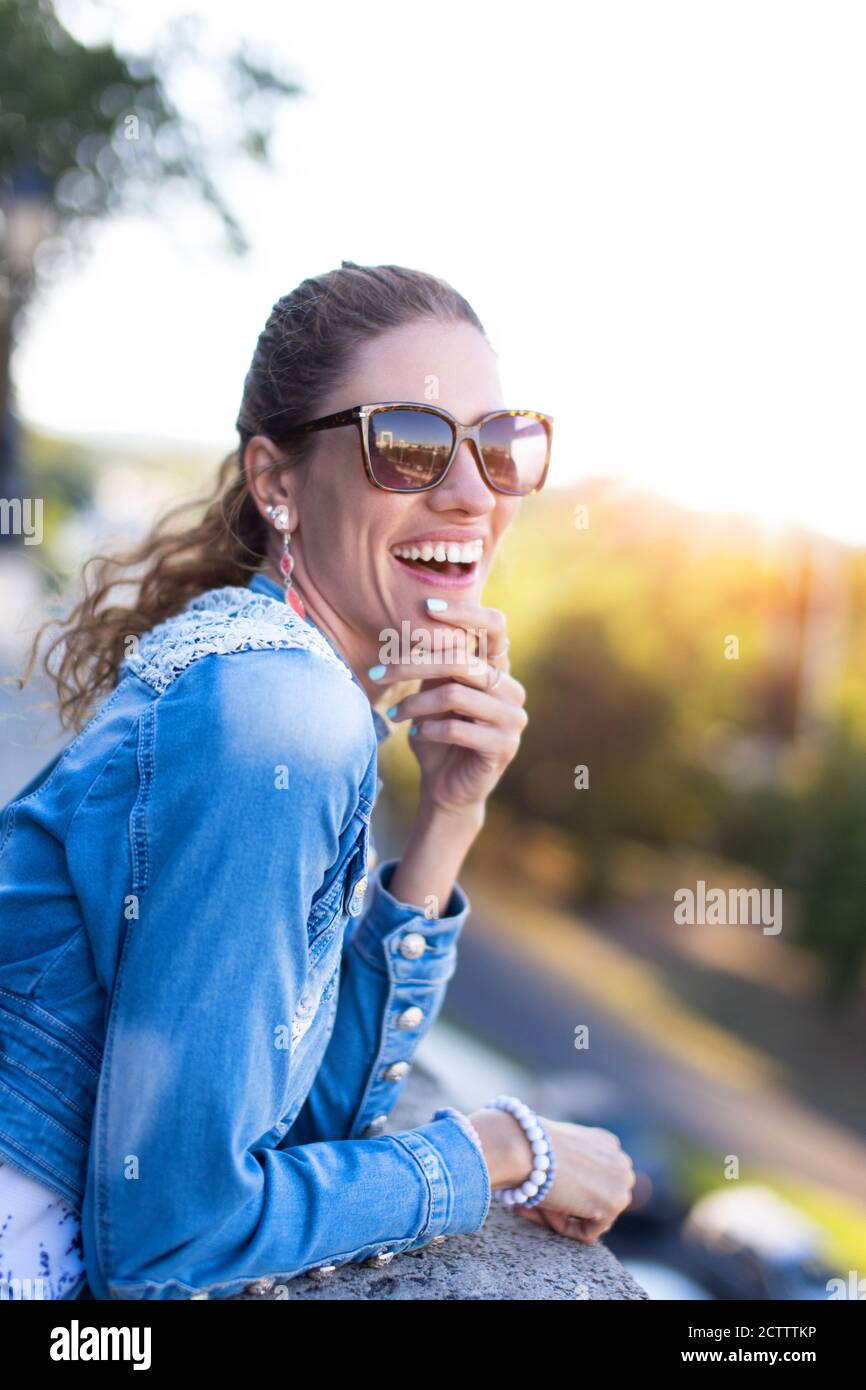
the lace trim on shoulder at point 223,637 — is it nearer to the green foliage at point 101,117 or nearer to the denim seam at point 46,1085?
the denim seam at point 46,1085

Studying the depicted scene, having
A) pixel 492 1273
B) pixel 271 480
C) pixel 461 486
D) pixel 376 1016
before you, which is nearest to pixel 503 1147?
pixel 492 1273

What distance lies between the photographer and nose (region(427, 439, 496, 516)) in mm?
1924

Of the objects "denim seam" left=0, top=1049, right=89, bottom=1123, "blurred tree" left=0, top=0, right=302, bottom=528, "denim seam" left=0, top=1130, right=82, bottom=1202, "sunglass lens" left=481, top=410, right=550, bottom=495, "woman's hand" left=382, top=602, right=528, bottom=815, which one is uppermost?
"blurred tree" left=0, top=0, right=302, bottom=528

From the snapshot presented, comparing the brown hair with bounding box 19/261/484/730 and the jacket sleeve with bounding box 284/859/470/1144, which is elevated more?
the brown hair with bounding box 19/261/484/730

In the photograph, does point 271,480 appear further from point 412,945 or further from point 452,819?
point 412,945

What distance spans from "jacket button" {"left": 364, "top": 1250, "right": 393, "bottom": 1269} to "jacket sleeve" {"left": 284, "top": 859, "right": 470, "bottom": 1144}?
0.96 ft

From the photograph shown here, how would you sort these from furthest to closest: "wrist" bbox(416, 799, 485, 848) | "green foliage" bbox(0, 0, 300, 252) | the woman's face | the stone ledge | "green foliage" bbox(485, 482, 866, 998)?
1. "green foliage" bbox(485, 482, 866, 998)
2. "green foliage" bbox(0, 0, 300, 252)
3. "wrist" bbox(416, 799, 485, 848)
4. the woman's face
5. the stone ledge

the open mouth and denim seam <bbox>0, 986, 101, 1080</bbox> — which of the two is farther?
the open mouth

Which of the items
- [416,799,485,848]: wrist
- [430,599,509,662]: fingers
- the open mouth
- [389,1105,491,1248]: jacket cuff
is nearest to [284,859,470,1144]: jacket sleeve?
[416,799,485,848]: wrist

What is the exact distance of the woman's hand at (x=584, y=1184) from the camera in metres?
1.87

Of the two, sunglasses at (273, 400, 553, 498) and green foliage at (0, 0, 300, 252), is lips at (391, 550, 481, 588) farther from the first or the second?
green foliage at (0, 0, 300, 252)

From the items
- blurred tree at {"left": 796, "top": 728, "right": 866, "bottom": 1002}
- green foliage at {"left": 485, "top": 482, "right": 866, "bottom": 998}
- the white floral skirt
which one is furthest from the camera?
green foliage at {"left": 485, "top": 482, "right": 866, "bottom": 998}

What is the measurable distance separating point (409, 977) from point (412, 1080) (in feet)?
2.20

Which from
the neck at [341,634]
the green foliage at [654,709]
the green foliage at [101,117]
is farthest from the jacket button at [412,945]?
the green foliage at [654,709]
